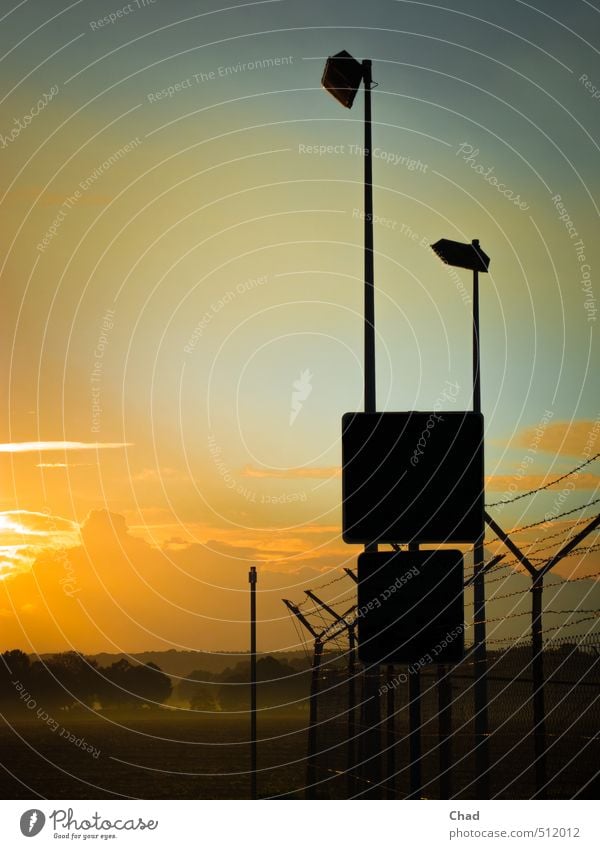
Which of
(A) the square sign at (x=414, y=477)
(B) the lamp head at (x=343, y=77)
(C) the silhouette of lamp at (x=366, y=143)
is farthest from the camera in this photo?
(C) the silhouette of lamp at (x=366, y=143)

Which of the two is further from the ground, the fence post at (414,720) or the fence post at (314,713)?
the fence post at (414,720)

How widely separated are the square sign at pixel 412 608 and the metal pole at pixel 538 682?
6.38m

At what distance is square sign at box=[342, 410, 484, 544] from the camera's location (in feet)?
24.4

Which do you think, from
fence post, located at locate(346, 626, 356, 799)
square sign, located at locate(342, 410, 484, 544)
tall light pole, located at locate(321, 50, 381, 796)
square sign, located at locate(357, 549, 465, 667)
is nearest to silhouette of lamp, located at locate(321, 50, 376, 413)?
tall light pole, located at locate(321, 50, 381, 796)

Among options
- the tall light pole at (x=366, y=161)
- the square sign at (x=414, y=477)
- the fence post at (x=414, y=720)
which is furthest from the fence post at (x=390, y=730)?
the square sign at (x=414, y=477)

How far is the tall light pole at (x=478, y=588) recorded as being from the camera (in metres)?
18.0

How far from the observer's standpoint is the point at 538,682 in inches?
553

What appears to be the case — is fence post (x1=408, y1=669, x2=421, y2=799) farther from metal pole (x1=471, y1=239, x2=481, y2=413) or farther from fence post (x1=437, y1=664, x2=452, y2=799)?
metal pole (x1=471, y1=239, x2=481, y2=413)

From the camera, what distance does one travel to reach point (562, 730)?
15047 mm

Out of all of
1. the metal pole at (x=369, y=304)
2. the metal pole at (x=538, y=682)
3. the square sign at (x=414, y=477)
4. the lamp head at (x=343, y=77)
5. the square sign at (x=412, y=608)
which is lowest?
the metal pole at (x=538, y=682)

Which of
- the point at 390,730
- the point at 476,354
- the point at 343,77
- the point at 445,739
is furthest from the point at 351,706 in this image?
the point at 343,77

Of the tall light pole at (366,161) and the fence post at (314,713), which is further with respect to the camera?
the fence post at (314,713)

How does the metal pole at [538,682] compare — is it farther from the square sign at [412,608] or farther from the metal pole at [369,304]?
the square sign at [412,608]
